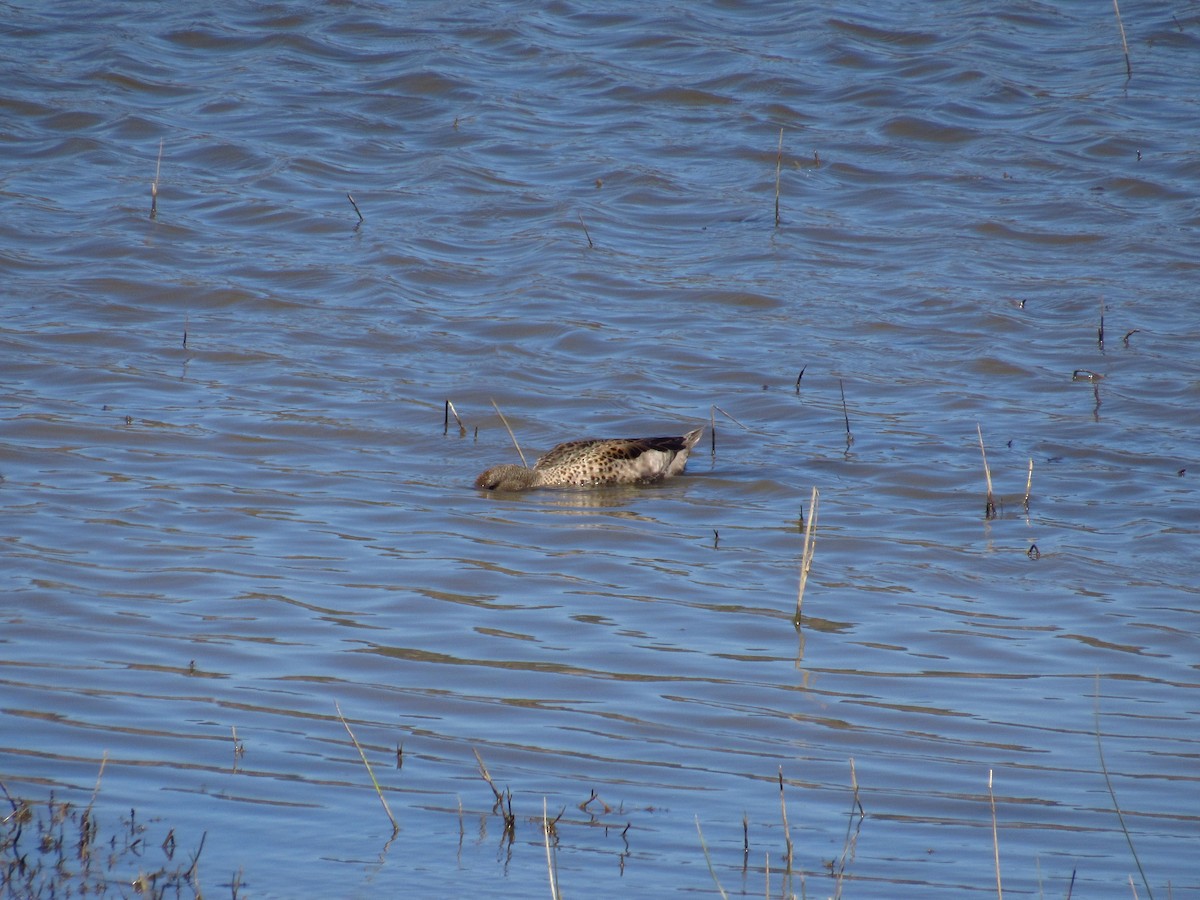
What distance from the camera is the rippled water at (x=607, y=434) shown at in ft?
15.5

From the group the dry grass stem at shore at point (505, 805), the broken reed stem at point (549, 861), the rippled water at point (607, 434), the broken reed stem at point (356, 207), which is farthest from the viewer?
the broken reed stem at point (356, 207)

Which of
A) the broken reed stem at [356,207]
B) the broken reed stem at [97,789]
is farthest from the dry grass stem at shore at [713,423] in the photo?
the broken reed stem at [97,789]

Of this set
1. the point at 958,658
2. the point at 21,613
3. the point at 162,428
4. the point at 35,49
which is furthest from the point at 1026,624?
the point at 35,49

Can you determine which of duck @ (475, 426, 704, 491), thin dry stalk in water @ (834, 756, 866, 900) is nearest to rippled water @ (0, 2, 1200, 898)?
thin dry stalk in water @ (834, 756, 866, 900)

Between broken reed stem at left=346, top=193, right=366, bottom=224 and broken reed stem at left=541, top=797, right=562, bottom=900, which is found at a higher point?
broken reed stem at left=541, top=797, right=562, bottom=900

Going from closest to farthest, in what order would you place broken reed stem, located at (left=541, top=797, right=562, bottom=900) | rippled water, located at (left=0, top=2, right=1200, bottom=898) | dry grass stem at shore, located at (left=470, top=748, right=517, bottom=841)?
broken reed stem, located at (left=541, top=797, right=562, bottom=900) < dry grass stem at shore, located at (left=470, top=748, right=517, bottom=841) < rippled water, located at (left=0, top=2, right=1200, bottom=898)

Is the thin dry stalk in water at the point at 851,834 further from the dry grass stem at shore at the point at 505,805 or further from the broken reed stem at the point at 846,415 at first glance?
the broken reed stem at the point at 846,415

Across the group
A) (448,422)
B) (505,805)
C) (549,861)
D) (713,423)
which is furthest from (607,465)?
(549,861)

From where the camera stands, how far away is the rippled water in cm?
471

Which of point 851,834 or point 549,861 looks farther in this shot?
point 851,834

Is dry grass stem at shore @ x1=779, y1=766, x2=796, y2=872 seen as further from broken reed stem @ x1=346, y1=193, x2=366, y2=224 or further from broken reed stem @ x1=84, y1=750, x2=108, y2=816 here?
broken reed stem @ x1=346, y1=193, x2=366, y2=224

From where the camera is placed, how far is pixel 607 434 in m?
9.98

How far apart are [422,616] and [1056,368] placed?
5.97m

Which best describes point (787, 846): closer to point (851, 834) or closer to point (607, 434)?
point (851, 834)
